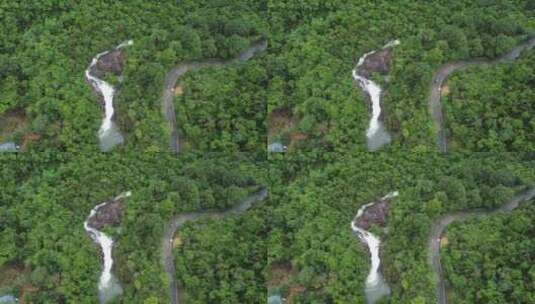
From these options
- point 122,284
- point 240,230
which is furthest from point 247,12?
point 122,284

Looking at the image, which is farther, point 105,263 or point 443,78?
point 443,78

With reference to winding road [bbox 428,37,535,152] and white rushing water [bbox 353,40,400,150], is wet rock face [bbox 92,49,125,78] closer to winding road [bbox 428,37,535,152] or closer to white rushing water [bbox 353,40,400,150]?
white rushing water [bbox 353,40,400,150]

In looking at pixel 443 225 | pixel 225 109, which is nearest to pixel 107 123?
pixel 225 109

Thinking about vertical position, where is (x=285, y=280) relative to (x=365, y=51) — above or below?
below

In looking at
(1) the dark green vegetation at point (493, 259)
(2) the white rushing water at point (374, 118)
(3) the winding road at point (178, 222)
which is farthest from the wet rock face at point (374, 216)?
(3) the winding road at point (178, 222)

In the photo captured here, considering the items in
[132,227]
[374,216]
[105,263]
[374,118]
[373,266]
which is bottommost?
[373,266]

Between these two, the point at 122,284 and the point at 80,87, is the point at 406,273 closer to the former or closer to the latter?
the point at 122,284

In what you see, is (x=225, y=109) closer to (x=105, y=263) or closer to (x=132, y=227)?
(x=132, y=227)

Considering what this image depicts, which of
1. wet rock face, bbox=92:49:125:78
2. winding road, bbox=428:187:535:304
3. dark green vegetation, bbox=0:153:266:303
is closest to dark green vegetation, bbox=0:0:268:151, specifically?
wet rock face, bbox=92:49:125:78
